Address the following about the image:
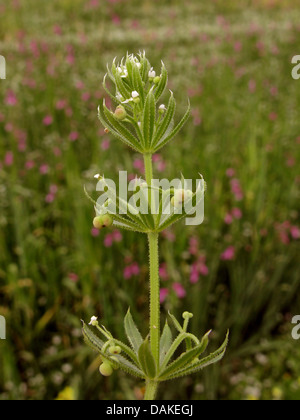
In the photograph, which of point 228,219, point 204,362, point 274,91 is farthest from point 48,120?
point 204,362

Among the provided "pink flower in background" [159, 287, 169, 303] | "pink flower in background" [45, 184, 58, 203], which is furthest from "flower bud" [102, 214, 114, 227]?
"pink flower in background" [45, 184, 58, 203]

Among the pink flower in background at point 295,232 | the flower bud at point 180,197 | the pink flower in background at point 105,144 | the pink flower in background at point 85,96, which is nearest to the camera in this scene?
the flower bud at point 180,197

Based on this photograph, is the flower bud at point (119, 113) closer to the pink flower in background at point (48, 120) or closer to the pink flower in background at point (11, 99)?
the pink flower in background at point (48, 120)

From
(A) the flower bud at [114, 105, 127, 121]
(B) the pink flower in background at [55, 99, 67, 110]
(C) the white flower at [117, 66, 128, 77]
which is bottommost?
(A) the flower bud at [114, 105, 127, 121]

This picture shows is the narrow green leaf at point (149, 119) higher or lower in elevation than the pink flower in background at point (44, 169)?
lower

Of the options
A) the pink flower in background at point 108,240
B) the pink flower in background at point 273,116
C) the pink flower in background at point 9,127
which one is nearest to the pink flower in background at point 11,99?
the pink flower in background at point 9,127

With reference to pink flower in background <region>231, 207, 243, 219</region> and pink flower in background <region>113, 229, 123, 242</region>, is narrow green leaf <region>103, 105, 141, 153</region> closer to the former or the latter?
pink flower in background <region>113, 229, 123, 242</region>

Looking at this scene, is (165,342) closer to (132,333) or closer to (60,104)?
(132,333)

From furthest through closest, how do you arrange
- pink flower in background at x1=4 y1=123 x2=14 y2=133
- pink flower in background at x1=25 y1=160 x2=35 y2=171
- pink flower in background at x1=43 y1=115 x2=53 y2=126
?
pink flower in background at x1=43 y1=115 x2=53 y2=126 → pink flower in background at x1=4 y1=123 x2=14 y2=133 → pink flower in background at x1=25 y1=160 x2=35 y2=171
